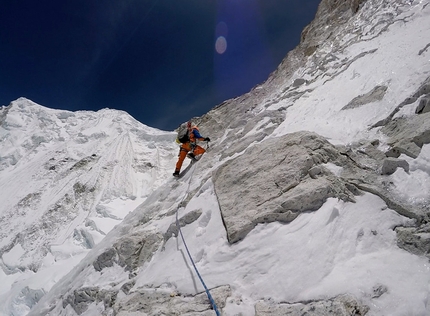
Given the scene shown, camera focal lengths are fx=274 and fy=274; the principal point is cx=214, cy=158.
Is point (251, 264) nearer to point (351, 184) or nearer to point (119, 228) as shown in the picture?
point (351, 184)

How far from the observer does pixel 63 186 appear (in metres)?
22.5

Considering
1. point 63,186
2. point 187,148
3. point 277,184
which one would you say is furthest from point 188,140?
point 63,186

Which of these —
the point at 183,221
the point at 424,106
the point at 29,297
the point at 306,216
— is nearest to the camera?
the point at 306,216

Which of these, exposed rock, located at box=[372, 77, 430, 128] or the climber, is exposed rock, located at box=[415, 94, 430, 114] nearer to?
exposed rock, located at box=[372, 77, 430, 128]

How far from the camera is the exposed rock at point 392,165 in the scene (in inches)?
165

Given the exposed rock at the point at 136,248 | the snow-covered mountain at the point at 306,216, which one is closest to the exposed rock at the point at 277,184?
the snow-covered mountain at the point at 306,216

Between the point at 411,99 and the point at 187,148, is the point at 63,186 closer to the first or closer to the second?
the point at 187,148

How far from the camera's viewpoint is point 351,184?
443cm

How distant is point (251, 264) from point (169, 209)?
4.04 metres

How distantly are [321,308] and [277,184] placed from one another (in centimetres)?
245

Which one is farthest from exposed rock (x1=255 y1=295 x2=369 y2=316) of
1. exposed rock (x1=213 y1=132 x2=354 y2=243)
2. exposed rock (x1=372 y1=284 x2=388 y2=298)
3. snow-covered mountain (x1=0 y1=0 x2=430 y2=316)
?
exposed rock (x1=213 y1=132 x2=354 y2=243)

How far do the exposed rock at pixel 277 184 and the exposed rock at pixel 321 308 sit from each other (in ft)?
4.54

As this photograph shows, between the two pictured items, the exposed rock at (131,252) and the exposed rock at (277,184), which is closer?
the exposed rock at (277,184)

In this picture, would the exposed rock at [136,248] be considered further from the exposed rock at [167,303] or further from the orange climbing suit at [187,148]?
the orange climbing suit at [187,148]
